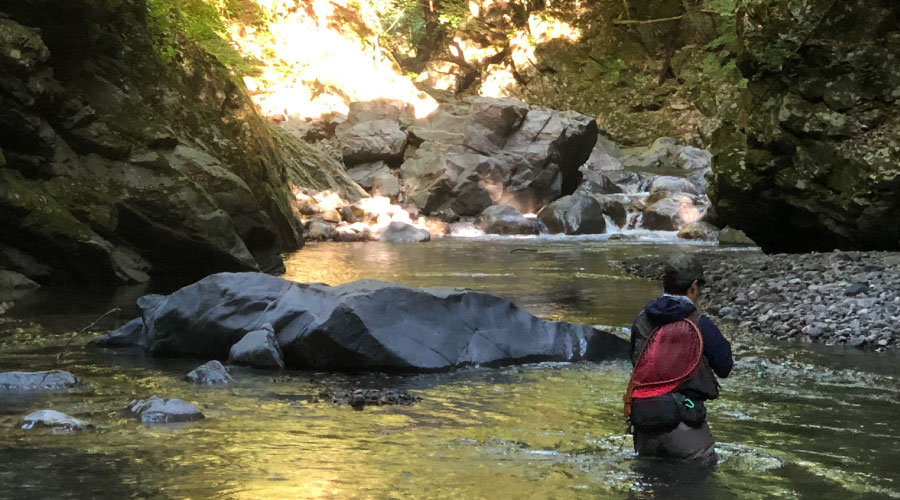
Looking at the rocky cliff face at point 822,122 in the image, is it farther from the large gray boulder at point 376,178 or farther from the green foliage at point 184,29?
the large gray boulder at point 376,178

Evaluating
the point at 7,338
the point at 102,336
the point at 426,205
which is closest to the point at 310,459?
the point at 102,336

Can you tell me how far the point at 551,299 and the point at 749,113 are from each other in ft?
19.2

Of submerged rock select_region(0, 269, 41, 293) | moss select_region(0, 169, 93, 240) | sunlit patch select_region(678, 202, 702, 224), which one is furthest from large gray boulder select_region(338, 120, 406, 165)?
submerged rock select_region(0, 269, 41, 293)

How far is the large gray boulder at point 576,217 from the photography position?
A: 86.3 feet

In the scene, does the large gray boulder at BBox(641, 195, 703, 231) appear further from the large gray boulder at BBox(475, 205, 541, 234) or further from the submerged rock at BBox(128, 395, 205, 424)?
the submerged rock at BBox(128, 395, 205, 424)

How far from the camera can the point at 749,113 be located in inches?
634

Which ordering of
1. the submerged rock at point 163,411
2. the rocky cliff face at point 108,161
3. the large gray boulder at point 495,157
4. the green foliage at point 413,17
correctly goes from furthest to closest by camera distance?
the green foliage at point 413,17
the large gray boulder at point 495,157
the rocky cliff face at point 108,161
the submerged rock at point 163,411

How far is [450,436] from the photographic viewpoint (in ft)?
18.6

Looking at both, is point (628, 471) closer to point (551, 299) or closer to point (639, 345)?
point (639, 345)

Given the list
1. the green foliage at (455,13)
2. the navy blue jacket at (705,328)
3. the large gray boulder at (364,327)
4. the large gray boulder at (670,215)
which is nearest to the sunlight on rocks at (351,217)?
the large gray boulder at (670,215)

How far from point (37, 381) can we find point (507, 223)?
20565mm

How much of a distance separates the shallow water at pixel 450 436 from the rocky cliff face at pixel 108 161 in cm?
371

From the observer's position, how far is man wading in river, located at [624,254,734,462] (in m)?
4.40

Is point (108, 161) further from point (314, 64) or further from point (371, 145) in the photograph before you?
point (314, 64)
